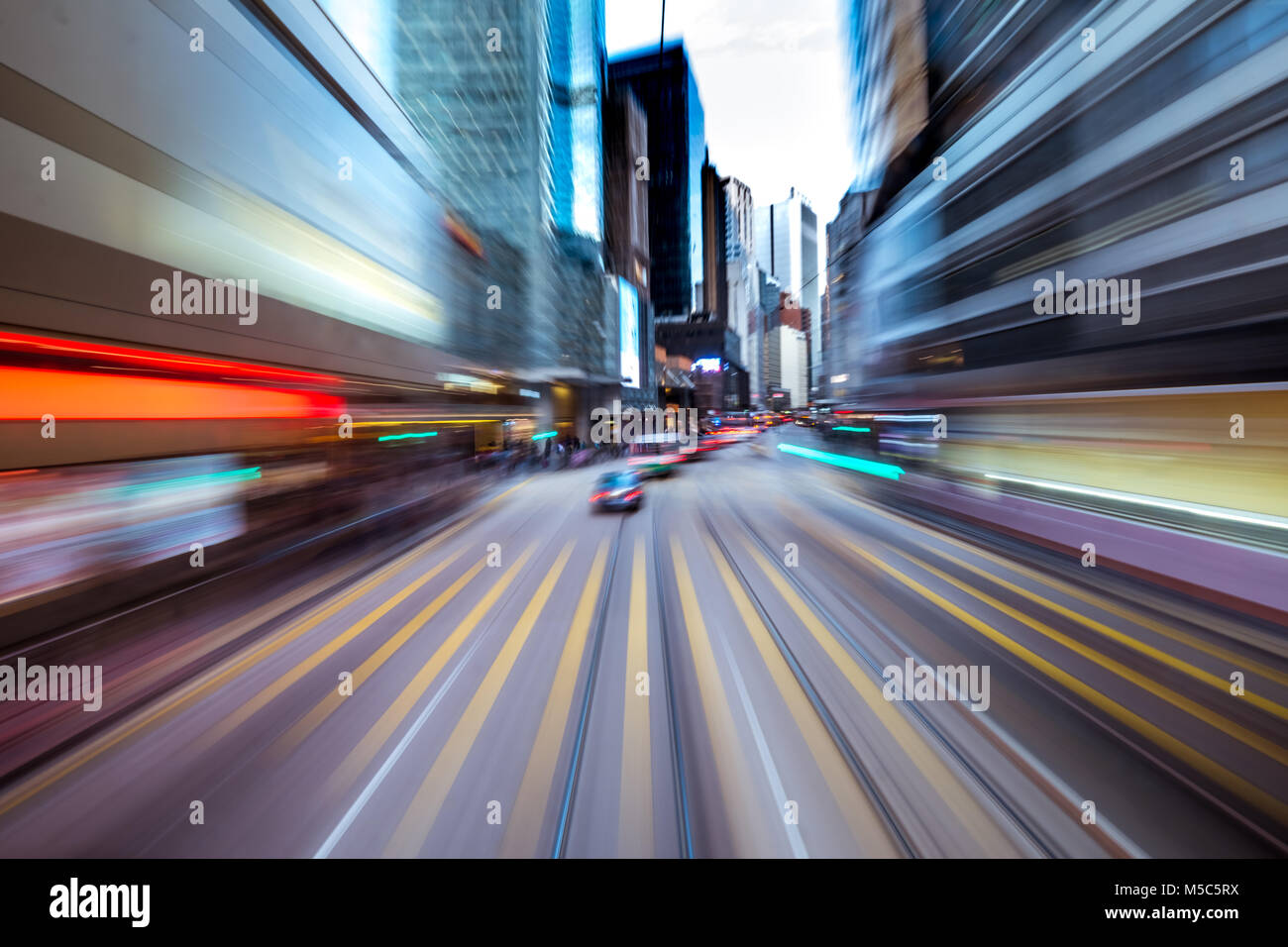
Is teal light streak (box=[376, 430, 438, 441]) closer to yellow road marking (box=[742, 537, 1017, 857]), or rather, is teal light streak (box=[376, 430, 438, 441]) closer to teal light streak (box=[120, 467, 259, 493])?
teal light streak (box=[120, 467, 259, 493])

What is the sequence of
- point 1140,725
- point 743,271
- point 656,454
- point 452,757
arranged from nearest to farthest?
point 452,757 → point 1140,725 → point 656,454 → point 743,271

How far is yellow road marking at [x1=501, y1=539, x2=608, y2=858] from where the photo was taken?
234cm

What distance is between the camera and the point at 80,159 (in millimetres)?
6000

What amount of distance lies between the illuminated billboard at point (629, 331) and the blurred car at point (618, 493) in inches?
1814

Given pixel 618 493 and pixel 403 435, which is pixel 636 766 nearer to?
pixel 618 493

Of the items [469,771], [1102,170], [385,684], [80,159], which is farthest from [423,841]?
[1102,170]

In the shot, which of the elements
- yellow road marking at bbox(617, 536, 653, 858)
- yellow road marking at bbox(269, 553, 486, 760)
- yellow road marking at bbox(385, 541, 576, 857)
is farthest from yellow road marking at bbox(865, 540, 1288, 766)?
yellow road marking at bbox(269, 553, 486, 760)

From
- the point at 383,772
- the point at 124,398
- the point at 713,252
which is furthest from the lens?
the point at 713,252

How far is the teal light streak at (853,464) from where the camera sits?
1712cm

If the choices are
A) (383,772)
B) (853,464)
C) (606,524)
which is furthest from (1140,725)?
(853,464)

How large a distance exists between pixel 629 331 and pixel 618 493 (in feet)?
170

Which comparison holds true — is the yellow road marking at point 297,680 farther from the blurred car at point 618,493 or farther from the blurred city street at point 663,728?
the blurred car at point 618,493

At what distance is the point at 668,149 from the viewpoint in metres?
82.1

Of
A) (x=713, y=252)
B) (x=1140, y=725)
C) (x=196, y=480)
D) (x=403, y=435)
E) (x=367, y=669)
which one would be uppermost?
(x=713, y=252)
